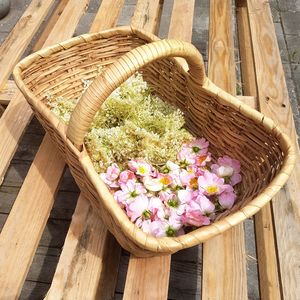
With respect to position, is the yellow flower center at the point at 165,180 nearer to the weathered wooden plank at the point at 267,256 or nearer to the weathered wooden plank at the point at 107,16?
the weathered wooden plank at the point at 267,256

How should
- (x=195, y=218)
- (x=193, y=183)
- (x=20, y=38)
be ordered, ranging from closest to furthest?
(x=195, y=218) < (x=193, y=183) < (x=20, y=38)

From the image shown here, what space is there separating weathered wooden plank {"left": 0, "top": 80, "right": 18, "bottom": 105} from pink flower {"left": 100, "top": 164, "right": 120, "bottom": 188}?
0.56m

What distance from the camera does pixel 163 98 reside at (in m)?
1.08

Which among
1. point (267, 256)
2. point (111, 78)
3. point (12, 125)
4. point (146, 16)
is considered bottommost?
point (267, 256)

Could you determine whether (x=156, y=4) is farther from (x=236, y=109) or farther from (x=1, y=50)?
(x=236, y=109)

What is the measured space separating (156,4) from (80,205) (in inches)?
38.1

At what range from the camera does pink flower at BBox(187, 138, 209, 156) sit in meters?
0.92

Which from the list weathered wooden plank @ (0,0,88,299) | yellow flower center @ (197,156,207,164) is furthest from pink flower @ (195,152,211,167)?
weathered wooden plank @ (0,0,88,299)

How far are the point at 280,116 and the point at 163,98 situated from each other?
356mm

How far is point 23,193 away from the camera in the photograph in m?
0.94

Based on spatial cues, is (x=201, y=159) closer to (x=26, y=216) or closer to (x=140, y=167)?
(x=140, y=167)

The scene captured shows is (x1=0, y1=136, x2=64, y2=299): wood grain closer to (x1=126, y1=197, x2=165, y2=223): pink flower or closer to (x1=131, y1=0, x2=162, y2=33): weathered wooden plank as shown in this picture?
(x1=126, y1=197, x2=165, y2=223): pink flower

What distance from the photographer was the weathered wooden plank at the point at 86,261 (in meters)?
0.78

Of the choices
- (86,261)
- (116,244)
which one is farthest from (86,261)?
(116,244)
